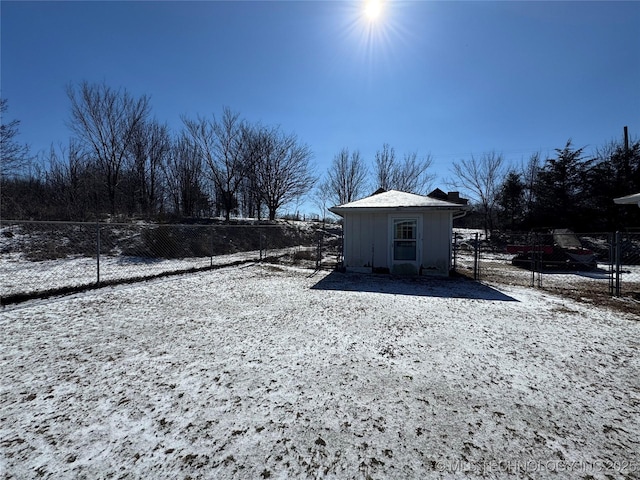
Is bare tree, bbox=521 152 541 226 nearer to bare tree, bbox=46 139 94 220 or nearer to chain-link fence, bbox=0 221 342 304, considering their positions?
chain-link fence, bbox=0 221 342 304

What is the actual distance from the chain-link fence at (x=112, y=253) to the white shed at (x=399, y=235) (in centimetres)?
164

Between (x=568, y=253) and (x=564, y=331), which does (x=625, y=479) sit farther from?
(x=568, y=253)

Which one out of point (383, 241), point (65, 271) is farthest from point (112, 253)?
point (383, 241)

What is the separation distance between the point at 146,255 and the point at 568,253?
19361 millimetres

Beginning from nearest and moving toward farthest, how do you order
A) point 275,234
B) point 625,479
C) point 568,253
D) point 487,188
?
point 625,479 < point 568,253 < point 275,234 < point 487,188

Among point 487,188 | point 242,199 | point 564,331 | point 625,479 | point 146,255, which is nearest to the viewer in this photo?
point 625,479

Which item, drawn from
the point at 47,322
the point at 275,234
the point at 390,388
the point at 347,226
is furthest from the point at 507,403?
the point at 275,234

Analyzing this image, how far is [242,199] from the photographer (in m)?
32.9

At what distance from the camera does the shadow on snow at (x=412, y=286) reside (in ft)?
21.5

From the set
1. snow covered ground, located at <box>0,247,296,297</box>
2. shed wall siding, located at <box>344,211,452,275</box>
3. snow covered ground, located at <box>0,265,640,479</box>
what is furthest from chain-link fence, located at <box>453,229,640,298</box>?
snow covered ground, located at <box>0,247,296,297</box>

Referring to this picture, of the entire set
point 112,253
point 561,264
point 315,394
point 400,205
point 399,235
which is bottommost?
point 315,394

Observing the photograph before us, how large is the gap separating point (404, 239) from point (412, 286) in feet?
7.39

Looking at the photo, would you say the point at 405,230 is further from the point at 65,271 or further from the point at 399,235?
the point at 65,271

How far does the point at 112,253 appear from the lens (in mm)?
12859
